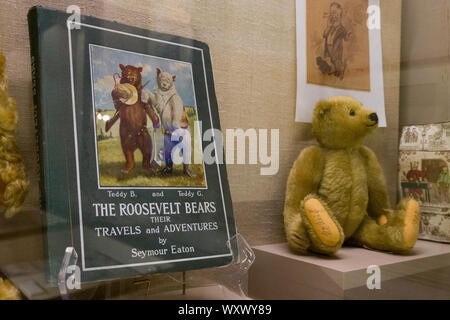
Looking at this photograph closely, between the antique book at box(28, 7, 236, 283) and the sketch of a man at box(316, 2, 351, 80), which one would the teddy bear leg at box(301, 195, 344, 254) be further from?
the sketch of a man at box(316, 2, 351, 80)

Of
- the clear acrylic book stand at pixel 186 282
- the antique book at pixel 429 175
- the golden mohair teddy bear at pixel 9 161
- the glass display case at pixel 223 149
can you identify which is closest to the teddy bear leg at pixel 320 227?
the glass display case at pixel 223 149

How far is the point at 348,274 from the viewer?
0.70 meters

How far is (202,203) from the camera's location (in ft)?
2.22

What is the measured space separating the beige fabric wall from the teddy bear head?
32 millimetres

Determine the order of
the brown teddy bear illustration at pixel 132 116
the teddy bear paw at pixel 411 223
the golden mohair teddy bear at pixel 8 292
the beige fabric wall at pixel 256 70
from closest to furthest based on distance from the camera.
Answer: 1. the golden mohair teddy bear at pixel 8 292
2. the brown teddy bear illustration at pixel 132 116
3. the beige fabric wall at pixel 256 70
4. the teddy bear paw at pixel 411 223

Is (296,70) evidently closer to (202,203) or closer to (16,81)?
(202,203)

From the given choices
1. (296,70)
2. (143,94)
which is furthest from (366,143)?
(143,94)

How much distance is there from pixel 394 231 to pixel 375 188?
4.8 inches

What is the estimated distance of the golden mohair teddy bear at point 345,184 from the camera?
0.85 metres

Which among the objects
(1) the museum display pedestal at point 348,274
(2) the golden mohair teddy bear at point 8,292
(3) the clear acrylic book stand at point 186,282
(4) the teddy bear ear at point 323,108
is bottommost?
(1) the museum display pedestal at point 348,274

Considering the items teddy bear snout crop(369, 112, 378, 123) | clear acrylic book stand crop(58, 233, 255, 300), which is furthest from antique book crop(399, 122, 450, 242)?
clear acrylic book stand crop(58, 233, 255, 300)

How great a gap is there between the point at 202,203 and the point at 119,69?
237 mm

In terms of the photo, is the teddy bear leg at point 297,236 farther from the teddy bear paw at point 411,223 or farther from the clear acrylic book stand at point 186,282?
the teddy bear paw at point 411,223

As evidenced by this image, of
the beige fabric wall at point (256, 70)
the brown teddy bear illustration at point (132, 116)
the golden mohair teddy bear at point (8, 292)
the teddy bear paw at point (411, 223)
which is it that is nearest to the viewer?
the golden mohair teddy bear at point (8, 292)
